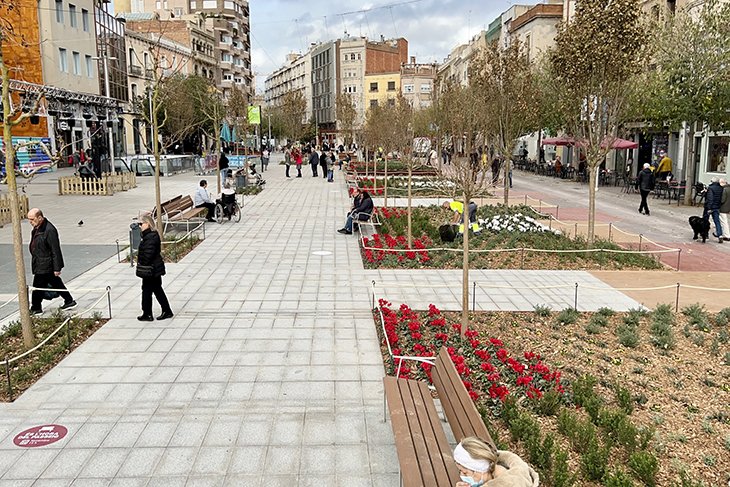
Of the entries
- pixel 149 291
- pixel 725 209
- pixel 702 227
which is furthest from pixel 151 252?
pixel 725 209

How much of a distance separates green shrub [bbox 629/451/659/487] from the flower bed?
796cm

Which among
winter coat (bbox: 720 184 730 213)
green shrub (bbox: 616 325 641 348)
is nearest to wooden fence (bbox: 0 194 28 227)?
green shrub (bbox: 616 325 641 348)

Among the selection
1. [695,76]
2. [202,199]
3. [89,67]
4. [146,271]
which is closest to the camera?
[146,271]

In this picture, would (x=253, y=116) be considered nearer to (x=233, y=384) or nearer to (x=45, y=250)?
(x=45, y=250)

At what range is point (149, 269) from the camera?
28.9ft

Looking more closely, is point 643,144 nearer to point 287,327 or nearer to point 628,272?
point 628,272

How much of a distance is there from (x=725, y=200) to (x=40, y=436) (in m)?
16.5

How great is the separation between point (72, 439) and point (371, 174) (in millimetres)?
31966

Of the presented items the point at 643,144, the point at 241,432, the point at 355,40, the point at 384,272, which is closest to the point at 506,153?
the point at 384,272

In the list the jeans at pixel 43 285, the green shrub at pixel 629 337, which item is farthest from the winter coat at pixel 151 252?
the green shrub at pixel 629 337

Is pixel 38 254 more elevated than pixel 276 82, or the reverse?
pixel 276 82

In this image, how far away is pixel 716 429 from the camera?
5801 millimetres

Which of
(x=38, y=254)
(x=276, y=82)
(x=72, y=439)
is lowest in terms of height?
(x=72, y=439)

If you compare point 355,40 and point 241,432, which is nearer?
point 241,432
